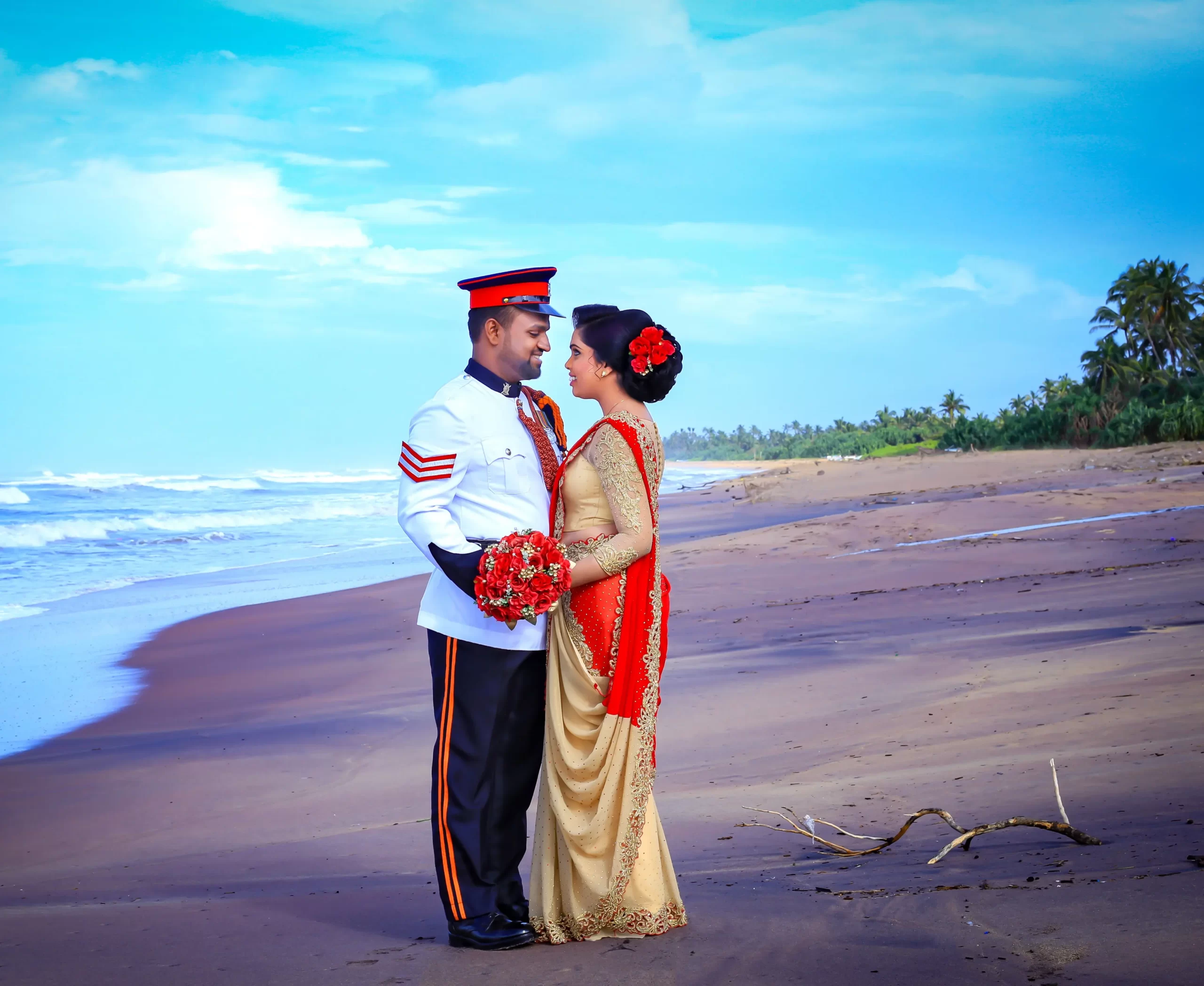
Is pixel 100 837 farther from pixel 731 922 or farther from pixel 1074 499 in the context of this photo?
pixel 1074 499

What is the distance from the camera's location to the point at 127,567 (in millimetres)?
17781

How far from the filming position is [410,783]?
5293 millimetres

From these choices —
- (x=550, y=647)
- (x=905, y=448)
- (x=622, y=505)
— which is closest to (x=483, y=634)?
(x=550, y=647)

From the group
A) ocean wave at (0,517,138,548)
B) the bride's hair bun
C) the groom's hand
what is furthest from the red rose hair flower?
ocean wave at (0,517,138,548)

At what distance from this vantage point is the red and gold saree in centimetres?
305

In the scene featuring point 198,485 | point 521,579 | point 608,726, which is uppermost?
point 198,485

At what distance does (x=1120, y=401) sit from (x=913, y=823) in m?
38.1

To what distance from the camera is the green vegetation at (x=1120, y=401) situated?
32.5 meters

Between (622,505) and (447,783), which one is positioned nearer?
(622,505)

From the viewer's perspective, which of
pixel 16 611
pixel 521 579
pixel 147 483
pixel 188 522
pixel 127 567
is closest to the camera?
pixel 521 579

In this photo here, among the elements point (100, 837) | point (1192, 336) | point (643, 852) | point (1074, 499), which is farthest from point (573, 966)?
point (1192, 336)

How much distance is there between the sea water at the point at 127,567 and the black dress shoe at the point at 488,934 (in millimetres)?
4712

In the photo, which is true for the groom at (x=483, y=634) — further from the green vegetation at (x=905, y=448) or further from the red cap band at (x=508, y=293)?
the green vegetation at (x=905, y=448)

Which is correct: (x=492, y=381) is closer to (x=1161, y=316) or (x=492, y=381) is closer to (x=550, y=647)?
(x=550, y=647)
